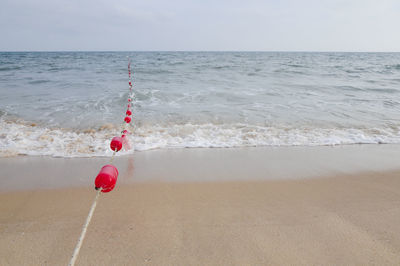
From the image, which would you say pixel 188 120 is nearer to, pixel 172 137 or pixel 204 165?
pixel 172 137

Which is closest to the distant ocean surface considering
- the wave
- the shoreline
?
the wave

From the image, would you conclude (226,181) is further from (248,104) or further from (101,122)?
(248,104)

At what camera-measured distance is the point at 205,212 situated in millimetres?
2273

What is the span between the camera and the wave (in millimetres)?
3982

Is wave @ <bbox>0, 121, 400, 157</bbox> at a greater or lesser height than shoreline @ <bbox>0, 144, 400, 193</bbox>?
greater

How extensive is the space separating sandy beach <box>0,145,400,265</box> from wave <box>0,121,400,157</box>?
47 cm

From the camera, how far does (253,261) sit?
1.72 m

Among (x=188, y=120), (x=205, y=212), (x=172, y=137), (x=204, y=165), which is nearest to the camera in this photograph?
(x=205, y=212)

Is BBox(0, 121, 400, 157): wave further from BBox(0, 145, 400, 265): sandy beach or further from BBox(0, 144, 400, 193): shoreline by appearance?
BBox(0, 145, 400, 265): sandy beach

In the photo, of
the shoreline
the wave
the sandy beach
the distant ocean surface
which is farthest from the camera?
the distant ocean surface

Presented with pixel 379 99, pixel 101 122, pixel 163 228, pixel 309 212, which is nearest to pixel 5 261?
pixel 163 228

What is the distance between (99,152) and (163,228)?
2301 mm

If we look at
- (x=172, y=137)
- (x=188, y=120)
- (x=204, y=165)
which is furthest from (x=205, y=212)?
(x=188, y=120)

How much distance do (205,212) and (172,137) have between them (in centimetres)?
253
